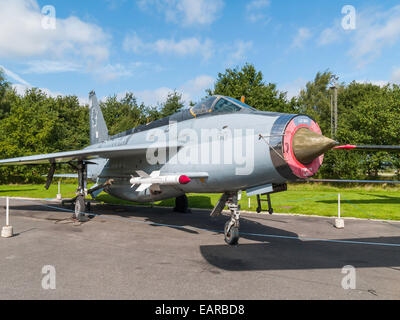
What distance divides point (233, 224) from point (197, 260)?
4.33ft

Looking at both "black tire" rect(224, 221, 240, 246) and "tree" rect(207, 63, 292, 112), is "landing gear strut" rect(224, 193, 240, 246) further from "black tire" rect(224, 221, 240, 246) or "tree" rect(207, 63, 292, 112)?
"tree" rect(207, 63, 292, 112)

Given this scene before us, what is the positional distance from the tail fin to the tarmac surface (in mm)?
6408

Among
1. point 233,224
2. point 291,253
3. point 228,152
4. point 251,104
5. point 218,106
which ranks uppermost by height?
point 251,104

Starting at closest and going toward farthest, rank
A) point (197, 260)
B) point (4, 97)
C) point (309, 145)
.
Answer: point (309, 145) → point (197, 260) → point (4, 97)

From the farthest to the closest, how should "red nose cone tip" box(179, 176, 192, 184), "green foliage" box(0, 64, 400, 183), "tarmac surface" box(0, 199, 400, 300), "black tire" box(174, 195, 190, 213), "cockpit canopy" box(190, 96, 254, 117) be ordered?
"green foliage" box(0, 64, 400, 183) → "black tire" box(174, 195, 190, 213) → "cockpit canopy" box(190, 96, 254, 117) → "red nose cone tip" box(179, 176, 192, 184) → "tarmac surface" box(0, 199, 400, 300)

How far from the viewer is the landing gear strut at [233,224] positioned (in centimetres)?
651

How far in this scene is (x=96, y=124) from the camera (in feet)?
50.5

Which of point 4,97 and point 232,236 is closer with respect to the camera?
point 232,236

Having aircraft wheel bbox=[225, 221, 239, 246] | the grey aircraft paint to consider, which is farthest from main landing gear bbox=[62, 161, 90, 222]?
aircraft wheel bbox=[225, 221, 239, 246]

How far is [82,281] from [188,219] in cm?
640

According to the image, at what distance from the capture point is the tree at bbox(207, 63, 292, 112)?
1246 inches

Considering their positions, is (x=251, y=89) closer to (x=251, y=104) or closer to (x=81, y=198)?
(x=251, y=104)

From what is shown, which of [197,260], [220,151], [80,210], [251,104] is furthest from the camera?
[251,104]

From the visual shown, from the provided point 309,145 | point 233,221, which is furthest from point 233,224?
point 309,145
